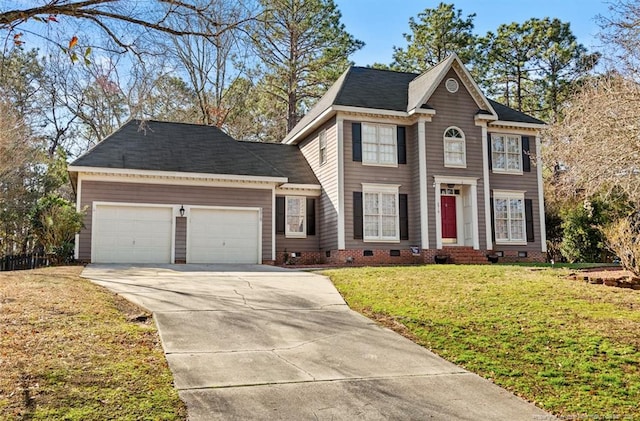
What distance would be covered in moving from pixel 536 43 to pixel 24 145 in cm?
2953

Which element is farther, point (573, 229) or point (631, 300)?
point (573, 229)

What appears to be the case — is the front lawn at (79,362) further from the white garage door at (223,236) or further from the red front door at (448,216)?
the red front door at (448,216)

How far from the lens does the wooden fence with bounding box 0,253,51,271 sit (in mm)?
15969

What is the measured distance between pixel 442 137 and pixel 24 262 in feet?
47.6

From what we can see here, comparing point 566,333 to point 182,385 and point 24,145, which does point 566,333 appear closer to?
point 182,385

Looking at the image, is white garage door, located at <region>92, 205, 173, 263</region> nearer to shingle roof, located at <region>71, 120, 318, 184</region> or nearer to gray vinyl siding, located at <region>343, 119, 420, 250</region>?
shingle roof, located at <region>71, 120, 318, 184</region>

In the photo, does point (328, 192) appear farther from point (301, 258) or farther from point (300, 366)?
point (300, 366)

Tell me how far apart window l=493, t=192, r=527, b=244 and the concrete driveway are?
41.1 feet

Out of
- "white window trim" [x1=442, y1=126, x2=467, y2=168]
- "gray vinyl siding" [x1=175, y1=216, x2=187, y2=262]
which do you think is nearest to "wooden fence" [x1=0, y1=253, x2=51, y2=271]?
"gray vinyl siding" [x1=175, y1=216, x2=187, y2=262]

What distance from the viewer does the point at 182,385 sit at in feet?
18.5

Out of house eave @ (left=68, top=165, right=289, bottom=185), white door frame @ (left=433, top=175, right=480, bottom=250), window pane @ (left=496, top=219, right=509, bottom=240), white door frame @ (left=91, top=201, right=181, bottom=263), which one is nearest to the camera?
house eave @ (left=68, top=165, right=289, bottom=185)

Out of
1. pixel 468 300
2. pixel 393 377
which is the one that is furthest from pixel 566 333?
pixel 393 377

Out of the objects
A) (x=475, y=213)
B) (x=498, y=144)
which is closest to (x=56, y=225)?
(x=475, y=213)

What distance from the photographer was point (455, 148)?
67.1 feet
